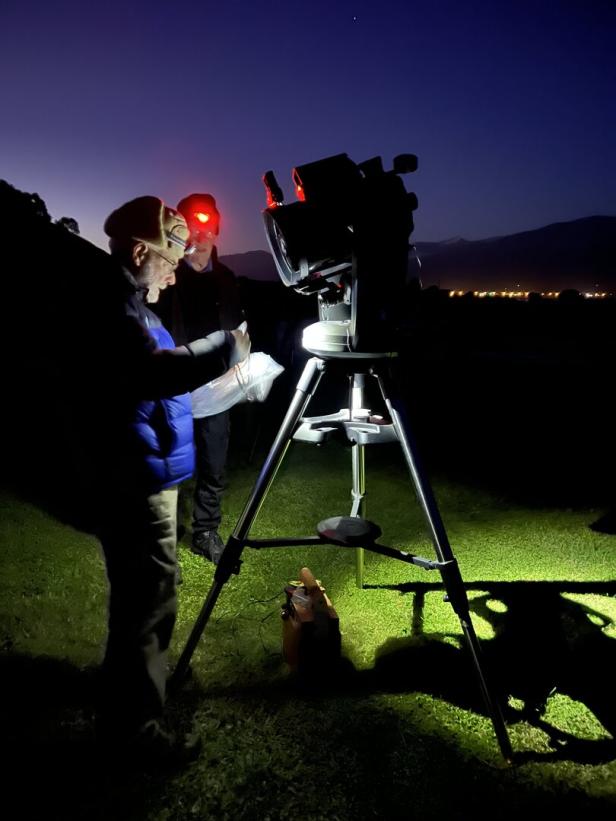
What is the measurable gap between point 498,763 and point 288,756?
0.98 metres

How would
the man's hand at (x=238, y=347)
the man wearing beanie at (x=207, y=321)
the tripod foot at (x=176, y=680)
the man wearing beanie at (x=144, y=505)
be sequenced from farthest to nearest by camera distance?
the man wearing beanie at (x=207, y=321), the tripod foot at (x=176, y=680), the man's hand at (x=238, y=347), the man wearing beanie at (x=144, y=505)

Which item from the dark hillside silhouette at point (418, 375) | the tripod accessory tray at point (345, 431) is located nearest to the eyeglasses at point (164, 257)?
the dark hillside silhouette at point (418, 375)

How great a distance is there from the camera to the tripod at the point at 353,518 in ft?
6.80

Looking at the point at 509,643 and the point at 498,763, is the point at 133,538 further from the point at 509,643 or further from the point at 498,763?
the point at 509,643

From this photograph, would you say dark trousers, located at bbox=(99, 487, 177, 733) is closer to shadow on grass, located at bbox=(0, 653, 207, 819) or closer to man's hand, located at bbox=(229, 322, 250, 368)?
shadow on grass, located at bbox=(0, 653, 207, 819)

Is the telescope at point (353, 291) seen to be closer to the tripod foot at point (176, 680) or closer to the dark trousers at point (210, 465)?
the tripod foot at point (176, 680)

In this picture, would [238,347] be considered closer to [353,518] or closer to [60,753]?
[353,518]

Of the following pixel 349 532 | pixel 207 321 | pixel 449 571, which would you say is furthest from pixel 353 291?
pixel 207 321

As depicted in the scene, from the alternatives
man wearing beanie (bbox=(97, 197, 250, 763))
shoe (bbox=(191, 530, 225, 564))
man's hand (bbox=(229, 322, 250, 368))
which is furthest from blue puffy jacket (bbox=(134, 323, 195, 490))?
shoe (bbox=(191, 530, 225, 564))

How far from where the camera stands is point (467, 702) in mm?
2484

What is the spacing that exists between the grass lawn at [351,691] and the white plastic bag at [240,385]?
63.6 inches

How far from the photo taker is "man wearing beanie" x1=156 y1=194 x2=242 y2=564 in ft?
13.3

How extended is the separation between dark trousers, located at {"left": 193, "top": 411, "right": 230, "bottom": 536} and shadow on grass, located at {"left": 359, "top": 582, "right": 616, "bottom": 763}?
6.34ft

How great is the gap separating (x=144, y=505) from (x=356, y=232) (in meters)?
1.47
